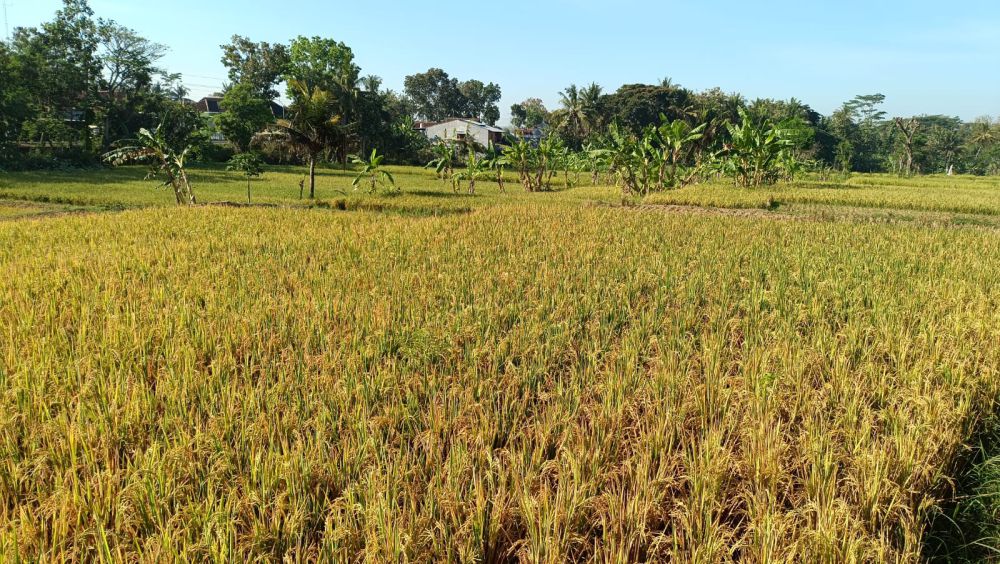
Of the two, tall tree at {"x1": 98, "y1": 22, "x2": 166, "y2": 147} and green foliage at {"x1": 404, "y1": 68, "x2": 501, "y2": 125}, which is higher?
green foliage at {"x1": 404, "y1": 68, "x2": 501, "y2": 125}

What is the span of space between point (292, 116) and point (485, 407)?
665 inches

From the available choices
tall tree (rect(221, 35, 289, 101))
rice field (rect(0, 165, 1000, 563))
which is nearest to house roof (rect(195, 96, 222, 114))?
tall tree (rect(221, 35, 289, 101))

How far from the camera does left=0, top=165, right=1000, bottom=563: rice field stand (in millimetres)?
1681

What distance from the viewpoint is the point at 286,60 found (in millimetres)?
40969

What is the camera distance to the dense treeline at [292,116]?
17609mm

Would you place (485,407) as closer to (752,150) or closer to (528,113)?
(752,150)

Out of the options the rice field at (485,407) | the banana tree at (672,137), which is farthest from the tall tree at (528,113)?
the rice field at (485,407)

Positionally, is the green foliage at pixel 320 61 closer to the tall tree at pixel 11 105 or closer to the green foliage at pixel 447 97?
the tall tree at pixel 11 105

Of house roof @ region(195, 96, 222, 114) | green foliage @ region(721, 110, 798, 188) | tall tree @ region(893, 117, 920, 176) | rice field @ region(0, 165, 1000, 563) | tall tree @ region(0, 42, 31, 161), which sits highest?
house roof @ region(195, 96, 222, 114)

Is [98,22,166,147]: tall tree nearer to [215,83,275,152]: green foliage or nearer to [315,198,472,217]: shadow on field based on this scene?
[215,83,275,152]: green foliage

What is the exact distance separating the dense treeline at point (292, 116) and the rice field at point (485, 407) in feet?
38.9

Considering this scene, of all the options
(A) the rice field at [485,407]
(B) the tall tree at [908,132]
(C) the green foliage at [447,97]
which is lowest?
(A) the rice field at [485,407]

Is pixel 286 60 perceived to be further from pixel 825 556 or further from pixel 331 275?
pixel 825 556

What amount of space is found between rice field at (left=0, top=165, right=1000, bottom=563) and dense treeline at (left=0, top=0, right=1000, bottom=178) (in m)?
11.9
